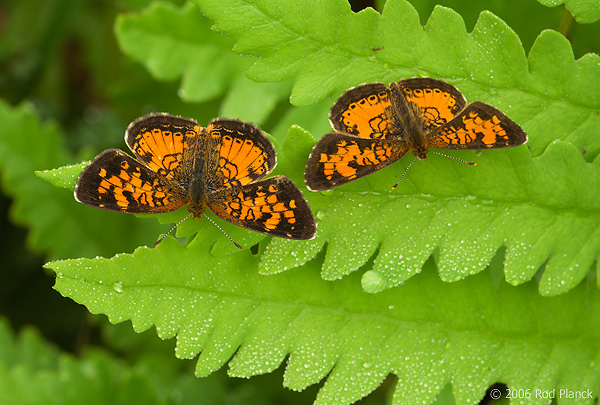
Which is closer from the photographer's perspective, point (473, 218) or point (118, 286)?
point (118, 286)

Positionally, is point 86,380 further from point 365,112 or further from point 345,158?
point 365,112

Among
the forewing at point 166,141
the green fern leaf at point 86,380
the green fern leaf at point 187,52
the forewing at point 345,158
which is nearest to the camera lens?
the forewing at point 345,158

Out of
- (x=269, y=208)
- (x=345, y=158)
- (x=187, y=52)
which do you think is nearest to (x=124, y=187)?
(x=269, y=208)

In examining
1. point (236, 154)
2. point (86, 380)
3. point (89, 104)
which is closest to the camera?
point (236, 154)

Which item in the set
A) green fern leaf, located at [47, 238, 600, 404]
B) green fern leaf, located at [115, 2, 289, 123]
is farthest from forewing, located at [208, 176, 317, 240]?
green fern leaf, located at [115, 2, 289, 123]

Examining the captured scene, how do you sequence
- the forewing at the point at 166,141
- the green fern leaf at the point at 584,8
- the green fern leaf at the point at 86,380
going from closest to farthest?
the green fern leaf at the point at 584,8 < the forewing at the point at 166,141 < the green fern leaf at the point at 86,380

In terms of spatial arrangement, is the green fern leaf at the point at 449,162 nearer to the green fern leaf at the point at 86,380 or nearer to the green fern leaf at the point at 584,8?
the green fern leaf at the point at 584,8

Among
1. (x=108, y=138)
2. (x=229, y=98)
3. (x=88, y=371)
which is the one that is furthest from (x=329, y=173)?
(x=108, y=138)

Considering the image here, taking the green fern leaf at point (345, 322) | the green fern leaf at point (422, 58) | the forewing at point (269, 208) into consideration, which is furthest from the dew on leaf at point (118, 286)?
the green fern leaf at point (422, 58)
